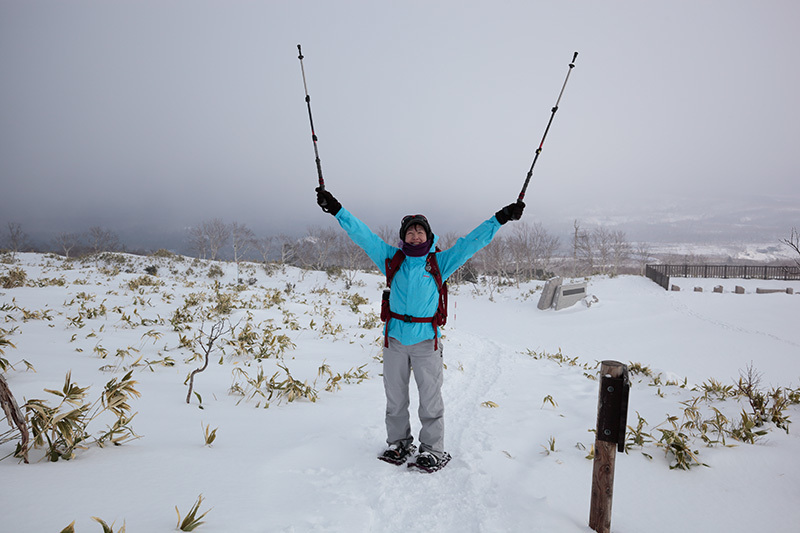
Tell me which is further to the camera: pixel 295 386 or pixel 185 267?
pixel 185 267

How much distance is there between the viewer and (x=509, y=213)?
3359 millimetres

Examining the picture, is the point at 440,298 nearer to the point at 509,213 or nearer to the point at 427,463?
the point at 509,213

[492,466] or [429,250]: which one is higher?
[429,250]

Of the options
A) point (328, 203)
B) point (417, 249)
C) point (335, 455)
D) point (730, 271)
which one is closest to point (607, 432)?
point (417, 249)

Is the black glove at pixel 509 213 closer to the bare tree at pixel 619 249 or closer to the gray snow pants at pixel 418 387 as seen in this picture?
the gray snow pants at pixel 418 387

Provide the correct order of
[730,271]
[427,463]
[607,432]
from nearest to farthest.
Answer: [607,432] < [427,463] < [730,271]

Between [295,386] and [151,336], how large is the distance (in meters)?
3.39

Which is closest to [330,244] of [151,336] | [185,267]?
[185,267]

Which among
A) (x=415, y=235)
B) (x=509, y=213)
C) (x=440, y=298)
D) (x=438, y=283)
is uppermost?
(x=509, y=213)

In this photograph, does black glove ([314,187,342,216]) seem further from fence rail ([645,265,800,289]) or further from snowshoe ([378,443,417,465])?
fence rail ([645,265,800,289])

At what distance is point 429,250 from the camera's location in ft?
10.7

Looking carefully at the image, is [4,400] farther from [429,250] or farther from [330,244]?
[330,244]

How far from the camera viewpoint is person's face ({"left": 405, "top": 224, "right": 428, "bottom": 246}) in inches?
126

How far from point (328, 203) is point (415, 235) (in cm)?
90
